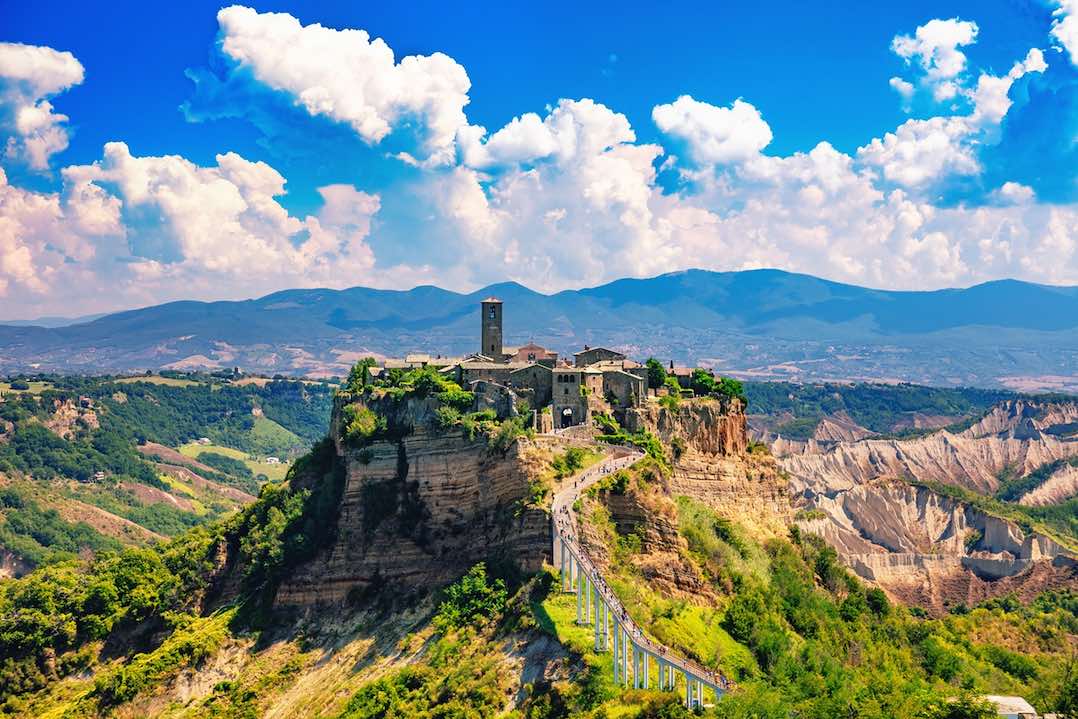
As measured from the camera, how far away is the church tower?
259 ft

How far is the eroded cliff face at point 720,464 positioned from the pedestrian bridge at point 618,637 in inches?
679

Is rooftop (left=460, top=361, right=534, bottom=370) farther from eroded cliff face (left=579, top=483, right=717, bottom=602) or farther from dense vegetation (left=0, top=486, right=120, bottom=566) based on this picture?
dense vegetation (left=0, top=486, right=120, bottom=566)

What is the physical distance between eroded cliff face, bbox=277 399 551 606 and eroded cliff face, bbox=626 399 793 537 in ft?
38.7

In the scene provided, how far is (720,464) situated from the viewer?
72750 millimetres

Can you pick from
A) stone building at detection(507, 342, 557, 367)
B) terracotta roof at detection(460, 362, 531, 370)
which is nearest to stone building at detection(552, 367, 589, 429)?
terracotta roof at detection(460, 362, 531, 370)

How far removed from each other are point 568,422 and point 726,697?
94.4 ft

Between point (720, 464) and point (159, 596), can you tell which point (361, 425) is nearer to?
point (159, 596)

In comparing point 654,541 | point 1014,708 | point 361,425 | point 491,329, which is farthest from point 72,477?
point 1014,708

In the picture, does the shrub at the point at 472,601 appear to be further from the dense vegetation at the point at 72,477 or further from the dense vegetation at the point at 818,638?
the dense vegetation at the point at 72,477

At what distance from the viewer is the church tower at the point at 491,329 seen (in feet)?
259

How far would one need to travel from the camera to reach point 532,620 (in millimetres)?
47250

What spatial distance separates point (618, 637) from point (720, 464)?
33185mm

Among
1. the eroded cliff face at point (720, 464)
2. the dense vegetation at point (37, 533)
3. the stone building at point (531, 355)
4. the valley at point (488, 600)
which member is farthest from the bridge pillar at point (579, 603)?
the dense vegetation at point (37, 533)

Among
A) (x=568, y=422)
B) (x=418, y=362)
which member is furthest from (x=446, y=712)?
(x=418, y=362)
